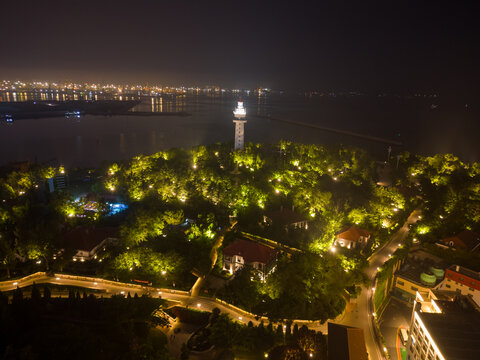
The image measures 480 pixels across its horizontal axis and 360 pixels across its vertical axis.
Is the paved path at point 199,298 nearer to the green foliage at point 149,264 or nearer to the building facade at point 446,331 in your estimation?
the green foliage at point 149,264

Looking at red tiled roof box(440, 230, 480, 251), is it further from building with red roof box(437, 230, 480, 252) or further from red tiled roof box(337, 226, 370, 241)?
red tiled roof box(337, 226, 370, 241)

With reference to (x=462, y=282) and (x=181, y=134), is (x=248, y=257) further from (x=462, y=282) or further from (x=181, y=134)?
(x=181, y=134)

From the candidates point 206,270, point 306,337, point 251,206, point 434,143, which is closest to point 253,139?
point 434,143

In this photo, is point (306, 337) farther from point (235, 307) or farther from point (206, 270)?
point (206, 270)

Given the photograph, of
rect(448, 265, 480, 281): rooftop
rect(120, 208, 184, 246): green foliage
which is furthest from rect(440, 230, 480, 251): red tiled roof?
rect(120, 208, 184, 246): green foliage

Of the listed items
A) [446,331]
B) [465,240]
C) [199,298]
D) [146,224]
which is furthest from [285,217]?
[465,240]

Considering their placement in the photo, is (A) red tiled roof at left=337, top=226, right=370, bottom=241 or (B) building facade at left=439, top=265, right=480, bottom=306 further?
(A) red tiled roof at left=337, top=226, right=370, bottom=241

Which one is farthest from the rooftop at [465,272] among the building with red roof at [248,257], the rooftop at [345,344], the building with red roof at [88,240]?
the building with red roof at [88,240]
